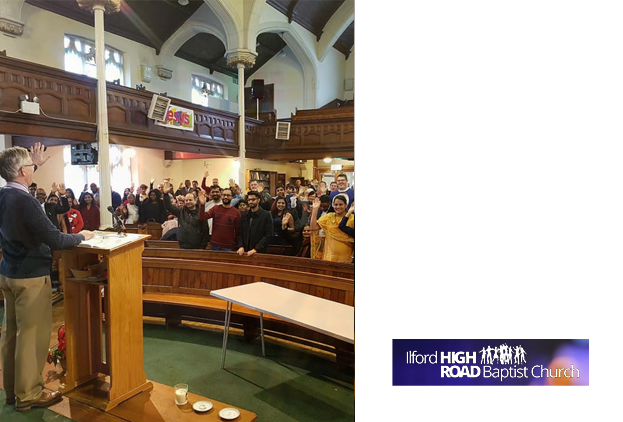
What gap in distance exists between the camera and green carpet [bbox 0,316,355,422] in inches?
95.6

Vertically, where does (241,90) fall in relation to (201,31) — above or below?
below

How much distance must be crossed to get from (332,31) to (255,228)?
9.11 meters

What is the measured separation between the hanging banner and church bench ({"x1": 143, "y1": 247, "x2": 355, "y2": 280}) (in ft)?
16.1

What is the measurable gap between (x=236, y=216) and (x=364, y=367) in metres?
3.54

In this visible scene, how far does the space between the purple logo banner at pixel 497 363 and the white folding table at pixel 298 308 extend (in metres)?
1.16

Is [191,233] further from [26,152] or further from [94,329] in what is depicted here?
[26,152]

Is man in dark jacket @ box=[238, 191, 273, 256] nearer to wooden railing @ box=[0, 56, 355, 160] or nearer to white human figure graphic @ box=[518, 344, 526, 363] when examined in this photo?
white human figure graphic @ box=[518, 344, 526, 363]

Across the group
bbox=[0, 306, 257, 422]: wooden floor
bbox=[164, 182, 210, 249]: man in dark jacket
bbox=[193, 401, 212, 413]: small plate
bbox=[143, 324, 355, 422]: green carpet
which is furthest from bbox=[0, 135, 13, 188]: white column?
bbox=[193, 401, 212, 413]: small plate

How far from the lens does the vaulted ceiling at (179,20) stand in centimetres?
948

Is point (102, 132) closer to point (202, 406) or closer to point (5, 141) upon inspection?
point (5, 141)

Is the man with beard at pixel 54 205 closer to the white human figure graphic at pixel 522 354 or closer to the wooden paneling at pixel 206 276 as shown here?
the wooden paneling at pixel 206 276

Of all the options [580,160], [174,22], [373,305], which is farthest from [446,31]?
[174,22]

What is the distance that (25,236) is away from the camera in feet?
7.09

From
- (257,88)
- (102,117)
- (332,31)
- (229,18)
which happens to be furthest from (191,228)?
(332,31)
